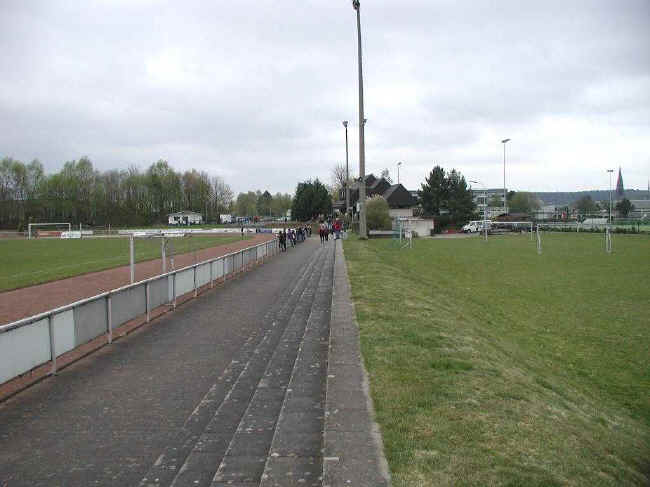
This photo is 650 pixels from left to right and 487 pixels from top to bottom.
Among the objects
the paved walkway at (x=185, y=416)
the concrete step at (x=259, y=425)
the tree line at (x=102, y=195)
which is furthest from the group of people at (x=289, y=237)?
the tree line at (x=102, y=195)

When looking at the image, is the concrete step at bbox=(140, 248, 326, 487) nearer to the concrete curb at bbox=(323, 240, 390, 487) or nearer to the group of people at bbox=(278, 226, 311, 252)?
the concrete curb at bbox=(323, 240, 390, 487)

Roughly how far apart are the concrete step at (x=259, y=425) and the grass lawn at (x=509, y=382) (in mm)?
1024

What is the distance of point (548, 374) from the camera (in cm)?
883

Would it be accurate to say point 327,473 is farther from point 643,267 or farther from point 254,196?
point 254,196

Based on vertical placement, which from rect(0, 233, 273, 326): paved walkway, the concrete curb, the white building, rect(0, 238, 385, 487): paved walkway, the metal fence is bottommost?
→ rect(0, 233, 273, 326): paved walkway

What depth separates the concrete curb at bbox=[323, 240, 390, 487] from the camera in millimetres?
3902

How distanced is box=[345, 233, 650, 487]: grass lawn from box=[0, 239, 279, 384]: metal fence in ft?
13.5

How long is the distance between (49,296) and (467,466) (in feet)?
51.5

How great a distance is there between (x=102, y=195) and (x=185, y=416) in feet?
383

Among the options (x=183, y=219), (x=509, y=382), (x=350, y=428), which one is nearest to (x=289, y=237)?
(x=509, y=382)

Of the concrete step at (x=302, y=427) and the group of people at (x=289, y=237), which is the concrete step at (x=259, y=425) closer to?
the concrete step at (x=302, y=427)

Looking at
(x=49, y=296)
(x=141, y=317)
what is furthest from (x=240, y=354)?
(x=49, y=296)

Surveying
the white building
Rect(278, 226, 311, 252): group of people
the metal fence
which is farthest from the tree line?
the metal fence

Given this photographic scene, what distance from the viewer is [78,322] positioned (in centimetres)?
822
